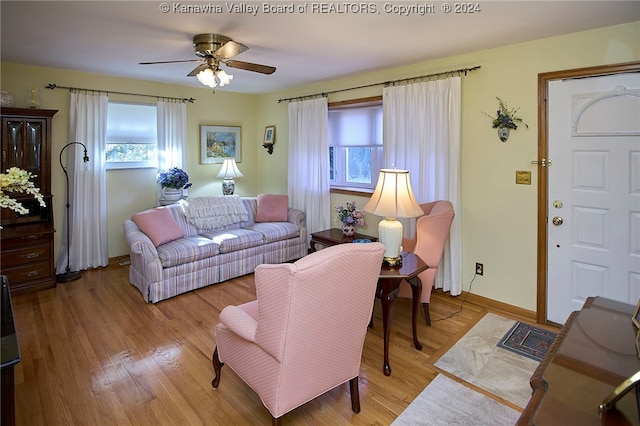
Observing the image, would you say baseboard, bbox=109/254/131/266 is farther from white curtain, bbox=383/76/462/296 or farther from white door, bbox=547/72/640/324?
white door, bbox=547/72/640/324

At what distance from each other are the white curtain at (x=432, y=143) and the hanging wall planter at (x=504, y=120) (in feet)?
1.19

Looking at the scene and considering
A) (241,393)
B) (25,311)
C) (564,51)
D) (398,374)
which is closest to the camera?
(241,393)

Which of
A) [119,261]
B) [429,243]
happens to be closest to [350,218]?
[429,243]

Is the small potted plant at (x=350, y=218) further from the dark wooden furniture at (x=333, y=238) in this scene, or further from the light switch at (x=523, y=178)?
the light switch at (x=523, y=178)

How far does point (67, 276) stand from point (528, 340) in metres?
4.89

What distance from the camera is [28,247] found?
396 centimetres

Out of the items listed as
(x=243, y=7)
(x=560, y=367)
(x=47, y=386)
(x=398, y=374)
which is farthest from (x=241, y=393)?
(x=243, y=7)

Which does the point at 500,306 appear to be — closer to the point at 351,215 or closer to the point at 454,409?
the point at 454,409

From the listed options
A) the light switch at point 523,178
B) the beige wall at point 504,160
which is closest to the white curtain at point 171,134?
the beige wall at point 504,160

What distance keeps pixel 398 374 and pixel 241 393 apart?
1.07 meters

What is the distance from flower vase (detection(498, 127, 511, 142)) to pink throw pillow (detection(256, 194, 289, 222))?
9.62 ft

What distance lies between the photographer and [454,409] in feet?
7.26

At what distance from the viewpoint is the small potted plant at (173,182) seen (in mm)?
4984

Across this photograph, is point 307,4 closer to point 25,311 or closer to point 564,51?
point 564,51
